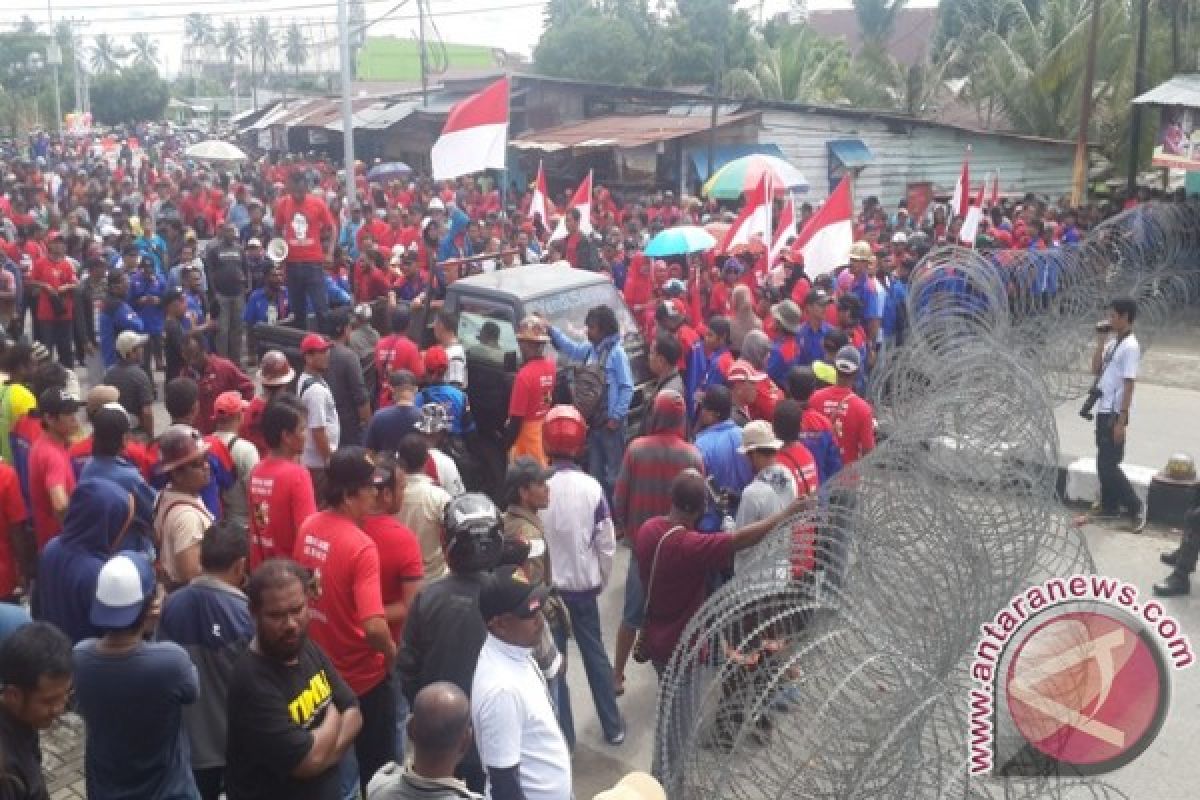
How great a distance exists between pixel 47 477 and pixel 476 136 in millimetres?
7321

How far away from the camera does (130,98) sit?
66.0m

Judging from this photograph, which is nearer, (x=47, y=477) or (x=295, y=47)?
(x=47, y=477)

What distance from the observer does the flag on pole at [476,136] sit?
12.0m

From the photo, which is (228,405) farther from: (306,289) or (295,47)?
(295,47)

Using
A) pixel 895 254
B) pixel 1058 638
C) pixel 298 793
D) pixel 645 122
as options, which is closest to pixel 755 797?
pixel 1058 638

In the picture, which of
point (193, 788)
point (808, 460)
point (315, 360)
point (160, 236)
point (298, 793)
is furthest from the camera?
point (160, 236)

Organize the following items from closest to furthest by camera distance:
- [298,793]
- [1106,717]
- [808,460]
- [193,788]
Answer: [298,793] → [193,788] → [1106,717] → [808,460]

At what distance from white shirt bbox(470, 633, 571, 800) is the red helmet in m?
1.98

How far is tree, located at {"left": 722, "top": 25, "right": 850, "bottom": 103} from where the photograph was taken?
104 feet

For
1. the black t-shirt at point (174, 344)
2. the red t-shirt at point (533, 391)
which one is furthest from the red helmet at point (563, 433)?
the black t-shirt at point (174, 344)

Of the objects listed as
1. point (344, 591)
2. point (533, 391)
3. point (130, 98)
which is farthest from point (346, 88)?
point (130, 98)

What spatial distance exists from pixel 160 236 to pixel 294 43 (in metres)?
118

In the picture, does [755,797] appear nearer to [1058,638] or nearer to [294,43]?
[1058,638]

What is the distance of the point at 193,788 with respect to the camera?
12.7 ft
